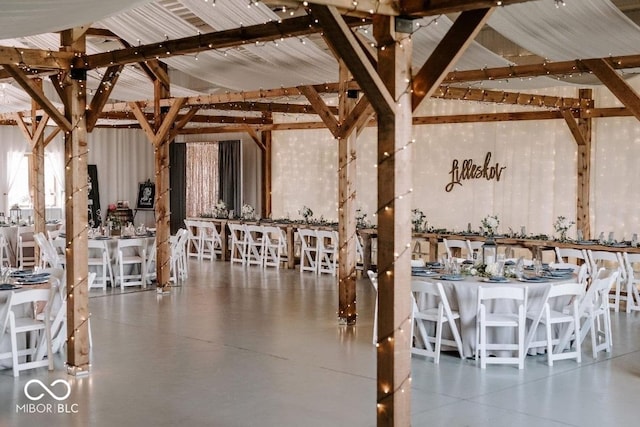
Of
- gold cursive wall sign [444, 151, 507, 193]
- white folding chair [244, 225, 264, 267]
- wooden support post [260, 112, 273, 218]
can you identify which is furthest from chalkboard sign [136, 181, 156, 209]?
gold cursive wall sign [444, 151, 507, 193]

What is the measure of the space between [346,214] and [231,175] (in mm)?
11737

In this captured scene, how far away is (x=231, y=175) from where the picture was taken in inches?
806

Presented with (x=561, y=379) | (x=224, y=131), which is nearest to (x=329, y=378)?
(x=561, y=379)

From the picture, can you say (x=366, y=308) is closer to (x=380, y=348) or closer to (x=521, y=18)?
(x=521, y=18)

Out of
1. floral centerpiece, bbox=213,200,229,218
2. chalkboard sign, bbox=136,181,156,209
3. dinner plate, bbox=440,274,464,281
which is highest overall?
chalkboard sign, bbox=136,181,156,209

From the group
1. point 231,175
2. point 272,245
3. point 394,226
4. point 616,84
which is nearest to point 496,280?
point 616,84

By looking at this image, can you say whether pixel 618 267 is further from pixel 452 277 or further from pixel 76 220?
pixel 76 220

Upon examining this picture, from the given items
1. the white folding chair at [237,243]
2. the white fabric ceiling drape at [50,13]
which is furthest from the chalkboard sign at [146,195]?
the white fabric ceiling drape at [50,13]

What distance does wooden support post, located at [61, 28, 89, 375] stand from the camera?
23.2 feet

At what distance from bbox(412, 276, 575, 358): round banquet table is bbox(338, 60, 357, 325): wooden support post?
1455 mm

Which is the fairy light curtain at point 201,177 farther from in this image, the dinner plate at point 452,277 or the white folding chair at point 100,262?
the dinner plate at point 452,277

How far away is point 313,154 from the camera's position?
18719 millimetres

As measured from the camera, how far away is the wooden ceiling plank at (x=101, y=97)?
23.8ft

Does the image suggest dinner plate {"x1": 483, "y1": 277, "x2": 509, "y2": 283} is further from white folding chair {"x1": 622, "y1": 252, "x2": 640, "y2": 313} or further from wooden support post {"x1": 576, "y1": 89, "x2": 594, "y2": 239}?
wooden support post {"x1": 576, "y1": 89, "x2": 594, "y2": 239}
